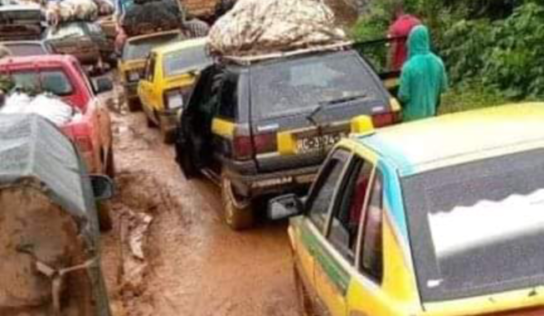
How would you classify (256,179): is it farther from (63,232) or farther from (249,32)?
(63,232)

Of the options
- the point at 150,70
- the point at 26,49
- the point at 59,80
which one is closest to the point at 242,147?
the point at 59,80

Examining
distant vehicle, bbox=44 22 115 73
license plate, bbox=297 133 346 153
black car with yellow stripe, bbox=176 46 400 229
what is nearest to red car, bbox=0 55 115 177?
Answer: black car with yellow stripe, bbox=176 46 400 229

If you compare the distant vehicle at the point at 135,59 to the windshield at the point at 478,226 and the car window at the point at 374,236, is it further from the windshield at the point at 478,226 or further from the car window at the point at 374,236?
the windshield at the point at 478,226

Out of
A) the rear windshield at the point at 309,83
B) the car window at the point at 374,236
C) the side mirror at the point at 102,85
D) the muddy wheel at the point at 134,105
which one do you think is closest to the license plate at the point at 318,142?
the rear windshield at the point at 309,83

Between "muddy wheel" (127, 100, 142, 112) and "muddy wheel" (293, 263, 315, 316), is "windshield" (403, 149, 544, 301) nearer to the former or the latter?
"muddy wheel" (293, 263, 315, 316)

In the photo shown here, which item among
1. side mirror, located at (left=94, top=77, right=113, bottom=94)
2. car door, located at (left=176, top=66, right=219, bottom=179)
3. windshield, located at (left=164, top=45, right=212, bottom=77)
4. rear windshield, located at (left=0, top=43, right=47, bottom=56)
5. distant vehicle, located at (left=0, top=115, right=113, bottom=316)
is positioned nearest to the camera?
distant vehicle, located at (left=0, top=115, right=113, bottom=316)

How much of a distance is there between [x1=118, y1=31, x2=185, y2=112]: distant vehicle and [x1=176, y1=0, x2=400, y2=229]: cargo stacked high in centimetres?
1017

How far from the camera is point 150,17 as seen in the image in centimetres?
2880

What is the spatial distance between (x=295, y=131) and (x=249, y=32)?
2056 mm

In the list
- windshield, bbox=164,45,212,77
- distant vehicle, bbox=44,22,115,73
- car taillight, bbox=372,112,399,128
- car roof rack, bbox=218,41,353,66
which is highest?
car roof rack, bbox=218,41,353,66

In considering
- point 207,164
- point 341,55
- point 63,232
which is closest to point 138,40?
point 207,164

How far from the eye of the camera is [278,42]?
477 inches

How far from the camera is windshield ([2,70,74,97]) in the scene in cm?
1295

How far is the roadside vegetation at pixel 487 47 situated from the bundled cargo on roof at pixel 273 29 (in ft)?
8.47
